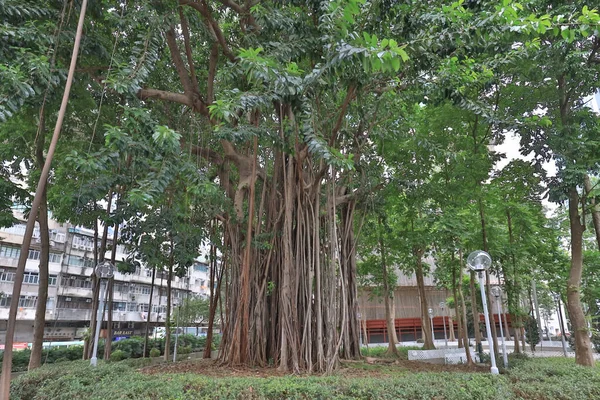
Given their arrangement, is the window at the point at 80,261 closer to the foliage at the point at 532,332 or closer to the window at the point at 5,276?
the window at the point at 5,276

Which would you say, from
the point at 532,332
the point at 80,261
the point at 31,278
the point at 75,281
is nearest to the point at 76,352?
the point at 31,278

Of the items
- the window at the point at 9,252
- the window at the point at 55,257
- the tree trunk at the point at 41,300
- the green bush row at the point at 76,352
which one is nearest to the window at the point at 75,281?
the window at the point at 55,257

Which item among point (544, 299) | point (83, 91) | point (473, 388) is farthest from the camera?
point (544, 299)

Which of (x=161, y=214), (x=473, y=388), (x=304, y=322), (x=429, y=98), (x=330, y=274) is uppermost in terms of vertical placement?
(x=429, y=98)

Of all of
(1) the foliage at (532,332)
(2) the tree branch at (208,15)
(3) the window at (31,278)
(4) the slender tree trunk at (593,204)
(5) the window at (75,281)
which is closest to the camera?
(2) the tree branch at (208,15)

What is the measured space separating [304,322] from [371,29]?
141 inches

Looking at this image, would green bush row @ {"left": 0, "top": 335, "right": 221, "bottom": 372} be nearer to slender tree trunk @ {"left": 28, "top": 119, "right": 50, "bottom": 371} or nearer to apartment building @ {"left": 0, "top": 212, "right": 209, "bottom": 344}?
slender tree trunk @ {"left": 28, "top": 119, "right": 50, "bottom": 371}

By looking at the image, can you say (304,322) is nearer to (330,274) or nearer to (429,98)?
(330,274)

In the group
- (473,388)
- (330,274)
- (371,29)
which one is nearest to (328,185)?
(330,274)

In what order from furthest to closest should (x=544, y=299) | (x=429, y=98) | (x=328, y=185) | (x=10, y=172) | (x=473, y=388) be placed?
(x=544, y=299) → (x=10, y=172) → (x=328, y=185) → (x=429, y=98) → (x=473, y=388)

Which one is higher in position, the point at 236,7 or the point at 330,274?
the point at 236,7

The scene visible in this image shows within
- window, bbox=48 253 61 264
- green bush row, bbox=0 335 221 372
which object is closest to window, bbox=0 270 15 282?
window, bbox=48 253 61 264

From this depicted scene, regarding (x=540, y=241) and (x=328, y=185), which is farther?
(x=540, y=241)

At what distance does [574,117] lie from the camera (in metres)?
5.56
